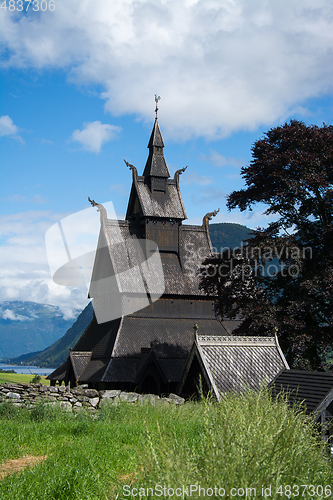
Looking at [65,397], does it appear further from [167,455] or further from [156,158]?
[156,158]

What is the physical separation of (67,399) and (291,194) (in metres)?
15.8

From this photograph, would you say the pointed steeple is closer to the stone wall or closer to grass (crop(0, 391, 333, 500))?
the stone wall

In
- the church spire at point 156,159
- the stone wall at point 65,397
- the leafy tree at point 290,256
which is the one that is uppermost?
the church spire at point 156,159

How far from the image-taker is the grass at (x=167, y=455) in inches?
221

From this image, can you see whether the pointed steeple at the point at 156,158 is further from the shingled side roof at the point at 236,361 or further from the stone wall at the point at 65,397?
the stone wall at the point at 65,397

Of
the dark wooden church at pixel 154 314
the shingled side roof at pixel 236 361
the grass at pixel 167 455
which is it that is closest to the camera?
the grass at pixel 167 455

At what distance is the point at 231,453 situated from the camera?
19.2ft

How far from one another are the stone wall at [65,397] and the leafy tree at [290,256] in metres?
8.00

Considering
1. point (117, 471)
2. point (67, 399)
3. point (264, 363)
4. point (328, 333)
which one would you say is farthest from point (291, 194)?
point (117, 471)

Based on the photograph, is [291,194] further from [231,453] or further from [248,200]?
[231,453]

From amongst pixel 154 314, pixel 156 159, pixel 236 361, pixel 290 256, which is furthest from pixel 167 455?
pixel 156 159

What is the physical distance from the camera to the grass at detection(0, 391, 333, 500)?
18.4 ft

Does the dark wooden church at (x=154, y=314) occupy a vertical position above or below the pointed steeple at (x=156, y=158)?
below

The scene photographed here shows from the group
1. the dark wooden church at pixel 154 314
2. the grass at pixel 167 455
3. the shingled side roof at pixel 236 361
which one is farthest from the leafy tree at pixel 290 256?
the grass at pixel 167 455
